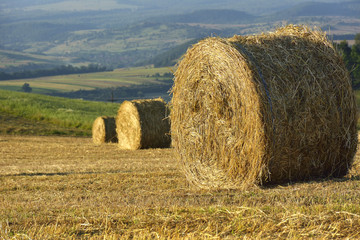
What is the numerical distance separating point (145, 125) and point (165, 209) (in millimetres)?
12245

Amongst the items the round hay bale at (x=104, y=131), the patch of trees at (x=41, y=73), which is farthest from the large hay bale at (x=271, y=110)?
the patch of trees at (x=41, y=73)

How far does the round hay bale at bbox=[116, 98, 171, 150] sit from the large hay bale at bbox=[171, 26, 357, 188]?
29.5ft

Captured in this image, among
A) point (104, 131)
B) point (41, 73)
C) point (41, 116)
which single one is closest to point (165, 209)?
point (104, 131)

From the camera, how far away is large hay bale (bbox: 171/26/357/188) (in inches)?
301

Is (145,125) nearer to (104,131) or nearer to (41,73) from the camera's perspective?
(104,131)

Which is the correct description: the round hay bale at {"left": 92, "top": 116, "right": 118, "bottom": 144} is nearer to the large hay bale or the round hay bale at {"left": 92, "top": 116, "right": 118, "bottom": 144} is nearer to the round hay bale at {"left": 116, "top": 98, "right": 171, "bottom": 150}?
the round hay bale at {"left": 116, "top": 98, "right": 171, "bottom": 150}

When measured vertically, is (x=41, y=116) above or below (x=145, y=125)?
below

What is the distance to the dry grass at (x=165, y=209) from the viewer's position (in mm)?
5090

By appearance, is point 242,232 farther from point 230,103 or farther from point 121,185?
point 121,185

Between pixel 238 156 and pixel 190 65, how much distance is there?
2187 millimetres

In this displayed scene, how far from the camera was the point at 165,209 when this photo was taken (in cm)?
600

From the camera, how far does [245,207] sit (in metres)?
5.86

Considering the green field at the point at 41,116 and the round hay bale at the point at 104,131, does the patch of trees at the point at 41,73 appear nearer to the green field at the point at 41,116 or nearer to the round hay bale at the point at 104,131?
the green field at the point at 41,116

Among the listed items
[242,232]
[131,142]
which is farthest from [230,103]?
[131,142]
